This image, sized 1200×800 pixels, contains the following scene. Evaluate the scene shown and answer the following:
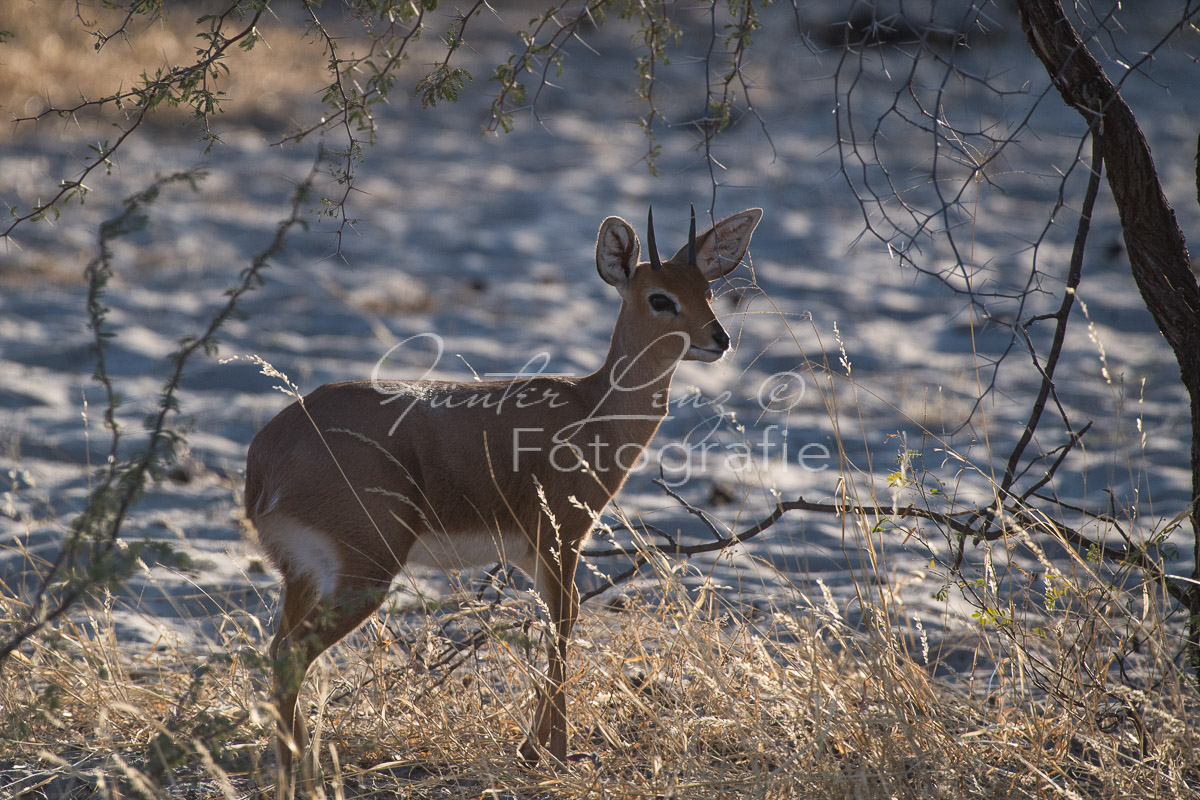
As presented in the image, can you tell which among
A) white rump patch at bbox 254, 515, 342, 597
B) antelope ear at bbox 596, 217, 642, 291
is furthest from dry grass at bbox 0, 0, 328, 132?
white rump patch at bbox 254, 515, 342, 597

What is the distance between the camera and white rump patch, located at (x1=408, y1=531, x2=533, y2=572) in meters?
4.50

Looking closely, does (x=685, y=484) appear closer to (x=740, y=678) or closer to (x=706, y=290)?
(x=706, y=290)

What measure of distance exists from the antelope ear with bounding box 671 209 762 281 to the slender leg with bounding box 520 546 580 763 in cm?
166

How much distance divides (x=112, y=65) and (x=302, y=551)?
45.2 feet

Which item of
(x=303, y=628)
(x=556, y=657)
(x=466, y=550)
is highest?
(x=466, y=550)

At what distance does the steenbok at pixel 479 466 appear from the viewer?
168 inches

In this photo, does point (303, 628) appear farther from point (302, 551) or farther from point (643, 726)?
point (643, 726)

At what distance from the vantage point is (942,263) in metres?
12.7

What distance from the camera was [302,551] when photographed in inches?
168

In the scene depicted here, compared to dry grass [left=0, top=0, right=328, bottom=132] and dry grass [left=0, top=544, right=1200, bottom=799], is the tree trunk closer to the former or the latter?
dry grass [left=0, top=544, right=1200, bottom=799]

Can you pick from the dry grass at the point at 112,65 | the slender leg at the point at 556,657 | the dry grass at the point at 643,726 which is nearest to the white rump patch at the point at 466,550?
the slender leg at the point at 556,657

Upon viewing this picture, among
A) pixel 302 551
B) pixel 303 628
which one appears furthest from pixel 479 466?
pixel 303 628

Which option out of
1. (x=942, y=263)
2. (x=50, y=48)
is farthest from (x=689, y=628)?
(x=50, y=48)

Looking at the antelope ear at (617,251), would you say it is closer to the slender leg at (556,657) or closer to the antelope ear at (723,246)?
the antelope ear at (723,246)
